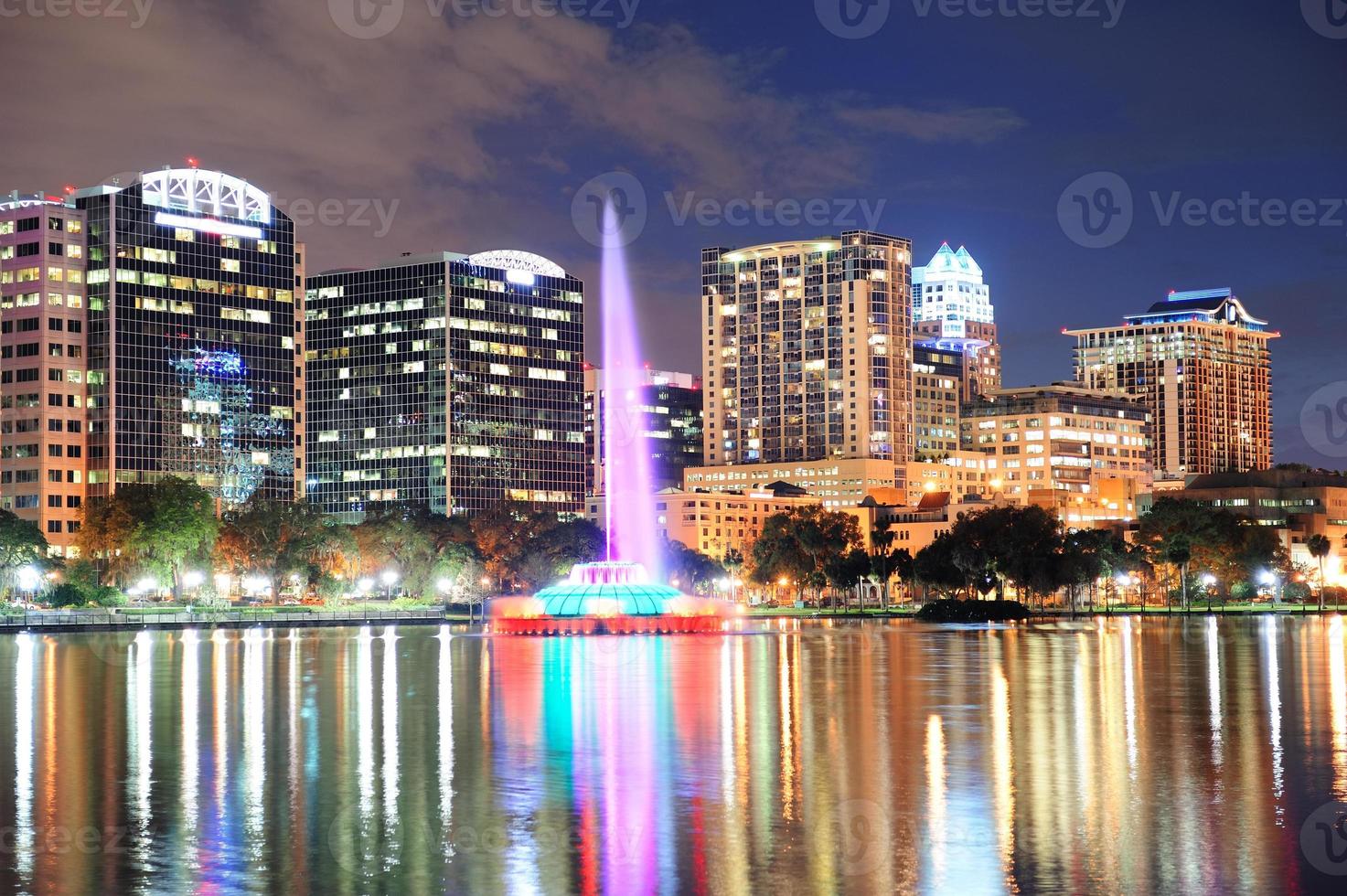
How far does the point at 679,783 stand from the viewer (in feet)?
111

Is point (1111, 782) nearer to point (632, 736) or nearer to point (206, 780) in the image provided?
point (632, 736)

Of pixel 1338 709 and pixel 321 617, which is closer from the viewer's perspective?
pixel 1338 709

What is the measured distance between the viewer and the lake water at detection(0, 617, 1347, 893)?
25.0 meters

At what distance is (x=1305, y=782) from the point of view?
33156 millimetres

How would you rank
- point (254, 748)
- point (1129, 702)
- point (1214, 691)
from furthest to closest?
point (1214, 691) < point (1129, 702) < point (254, 748)

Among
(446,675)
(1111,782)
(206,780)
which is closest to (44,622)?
(446,675)

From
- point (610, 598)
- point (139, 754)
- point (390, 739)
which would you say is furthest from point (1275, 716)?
point (610, 598)

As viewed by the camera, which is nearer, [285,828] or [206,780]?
[285,828]

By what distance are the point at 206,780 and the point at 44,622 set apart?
4443 inches

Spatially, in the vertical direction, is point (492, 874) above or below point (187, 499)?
below

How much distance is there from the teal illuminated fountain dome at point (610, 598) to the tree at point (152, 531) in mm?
60830

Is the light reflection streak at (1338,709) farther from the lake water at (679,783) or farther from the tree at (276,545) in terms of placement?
the tree at (276,545)

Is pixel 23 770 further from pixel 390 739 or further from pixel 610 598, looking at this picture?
pixel 610 598

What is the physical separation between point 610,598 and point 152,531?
68.5 metres
